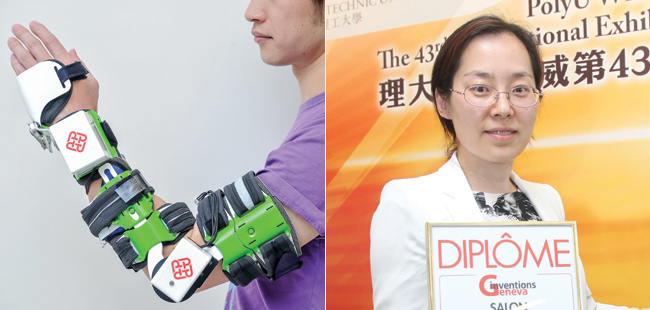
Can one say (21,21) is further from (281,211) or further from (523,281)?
(523,281)

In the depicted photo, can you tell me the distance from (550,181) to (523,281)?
0.44 feet

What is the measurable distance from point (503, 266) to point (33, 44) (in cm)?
108

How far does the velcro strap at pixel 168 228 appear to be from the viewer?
1194mm

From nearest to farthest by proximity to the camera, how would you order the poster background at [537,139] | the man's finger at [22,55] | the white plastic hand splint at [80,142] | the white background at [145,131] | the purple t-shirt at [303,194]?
the poster background at [537,139], the purple t-shirt at [303,194], the white plastic hand splint at [80,142], the man's finger at [22,55], the white background at [145,131]

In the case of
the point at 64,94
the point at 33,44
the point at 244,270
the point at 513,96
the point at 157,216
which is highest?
the point at 33,44

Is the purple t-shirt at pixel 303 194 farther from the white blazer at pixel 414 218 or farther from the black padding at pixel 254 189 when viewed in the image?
the white blazer at pixel 414 218

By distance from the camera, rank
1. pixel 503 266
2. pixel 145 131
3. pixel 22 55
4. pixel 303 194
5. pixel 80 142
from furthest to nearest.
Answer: pixel 145 131
pixel 22 55
pixel 80 142
pixel 303 194
pixel 503 266

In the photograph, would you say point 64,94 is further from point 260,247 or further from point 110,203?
point 260,247

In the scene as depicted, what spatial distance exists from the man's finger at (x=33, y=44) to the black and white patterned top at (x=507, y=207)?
99 cm

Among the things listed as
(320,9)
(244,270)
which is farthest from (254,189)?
(320,9)

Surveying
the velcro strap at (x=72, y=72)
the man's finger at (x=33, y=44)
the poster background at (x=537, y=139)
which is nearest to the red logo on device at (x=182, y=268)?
the poster background at (x=537, y=139)

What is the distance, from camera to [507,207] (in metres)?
0.84

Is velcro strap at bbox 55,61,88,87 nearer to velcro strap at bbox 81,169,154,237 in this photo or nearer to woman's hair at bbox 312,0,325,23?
velcro strap at bbox 81,169,154,237

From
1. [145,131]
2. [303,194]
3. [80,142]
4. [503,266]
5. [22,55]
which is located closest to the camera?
[503,266]
